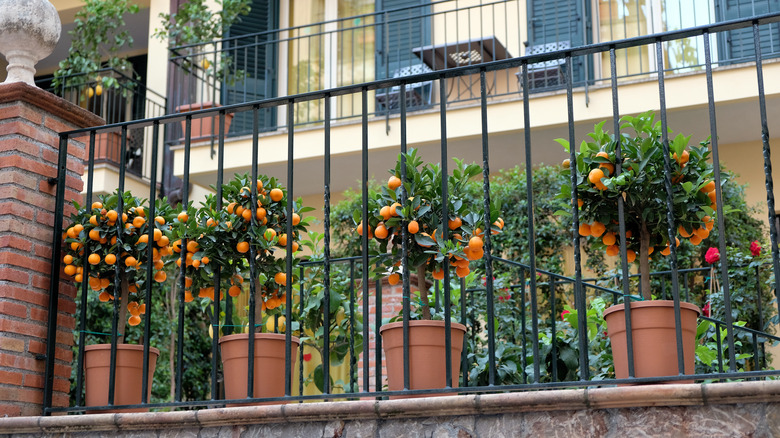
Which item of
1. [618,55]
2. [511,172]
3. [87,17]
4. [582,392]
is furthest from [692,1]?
[582,392]

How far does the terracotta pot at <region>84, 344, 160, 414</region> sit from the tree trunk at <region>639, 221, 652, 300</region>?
6.49 feet

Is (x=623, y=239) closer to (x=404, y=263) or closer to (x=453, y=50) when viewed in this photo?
(x=404, y=263)

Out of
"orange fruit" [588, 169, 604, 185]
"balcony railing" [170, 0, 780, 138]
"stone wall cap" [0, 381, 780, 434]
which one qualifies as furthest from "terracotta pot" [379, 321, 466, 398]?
"balcony railing" [170, 0, 780, 138]

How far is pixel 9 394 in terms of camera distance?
361 cm

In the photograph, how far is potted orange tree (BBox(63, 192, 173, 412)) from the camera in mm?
Result: 3734

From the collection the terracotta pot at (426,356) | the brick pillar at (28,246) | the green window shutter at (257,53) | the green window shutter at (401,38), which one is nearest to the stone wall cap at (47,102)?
the brick pillar at (28,246)

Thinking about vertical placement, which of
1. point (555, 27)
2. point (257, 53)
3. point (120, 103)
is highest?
point (257, 53)

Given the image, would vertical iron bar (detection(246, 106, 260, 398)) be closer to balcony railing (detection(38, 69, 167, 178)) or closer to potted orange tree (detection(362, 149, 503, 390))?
potted orange tree (detection(362, 149, 503, 390))

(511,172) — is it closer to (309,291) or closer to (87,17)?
(309,291)

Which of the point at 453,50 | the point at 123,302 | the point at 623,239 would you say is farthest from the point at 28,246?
the point at 453,50

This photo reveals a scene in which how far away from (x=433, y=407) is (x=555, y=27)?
7.98m

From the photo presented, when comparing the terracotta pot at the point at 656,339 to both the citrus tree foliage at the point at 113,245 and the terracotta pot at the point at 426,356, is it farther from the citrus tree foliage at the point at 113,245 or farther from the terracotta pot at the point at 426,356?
the citrus tree foliage at the point at 113,245

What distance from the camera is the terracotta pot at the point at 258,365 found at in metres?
3.47

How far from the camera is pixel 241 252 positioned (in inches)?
142
